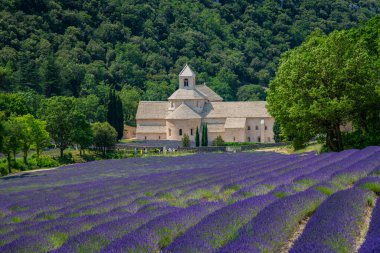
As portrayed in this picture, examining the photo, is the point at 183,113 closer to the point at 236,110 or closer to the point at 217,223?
the point at 236,110

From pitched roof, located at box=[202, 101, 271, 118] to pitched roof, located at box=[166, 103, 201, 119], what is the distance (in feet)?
11.6

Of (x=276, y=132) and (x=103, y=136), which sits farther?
(x=276, y=132)

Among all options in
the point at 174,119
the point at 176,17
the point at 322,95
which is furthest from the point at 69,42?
the point at 322,95

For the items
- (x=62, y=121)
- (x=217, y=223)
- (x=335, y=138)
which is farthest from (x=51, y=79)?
(x=217, y=223)

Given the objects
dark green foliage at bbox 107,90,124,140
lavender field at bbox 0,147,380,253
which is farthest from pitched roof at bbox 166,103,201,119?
lavender field at bbox 0,147,380,253

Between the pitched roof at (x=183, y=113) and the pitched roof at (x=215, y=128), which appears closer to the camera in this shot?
the pitched roof at (x=183, y=113)

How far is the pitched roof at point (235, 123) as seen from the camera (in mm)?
88938

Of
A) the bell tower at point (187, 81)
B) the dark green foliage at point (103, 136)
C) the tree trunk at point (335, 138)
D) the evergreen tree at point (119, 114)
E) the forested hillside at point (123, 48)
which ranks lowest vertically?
the tree trunk at point (335, 138)

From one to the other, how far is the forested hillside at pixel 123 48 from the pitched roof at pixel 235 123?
27.6 m

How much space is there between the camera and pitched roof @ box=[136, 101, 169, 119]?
92.8m

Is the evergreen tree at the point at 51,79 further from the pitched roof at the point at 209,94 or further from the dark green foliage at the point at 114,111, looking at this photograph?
the pitched roof at the point at 209,94

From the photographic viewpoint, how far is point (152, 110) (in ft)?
307

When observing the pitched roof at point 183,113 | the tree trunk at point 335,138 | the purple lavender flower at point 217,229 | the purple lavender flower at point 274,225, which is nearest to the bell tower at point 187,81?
the pitched roof at point 183,113

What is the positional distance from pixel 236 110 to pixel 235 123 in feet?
10.9
